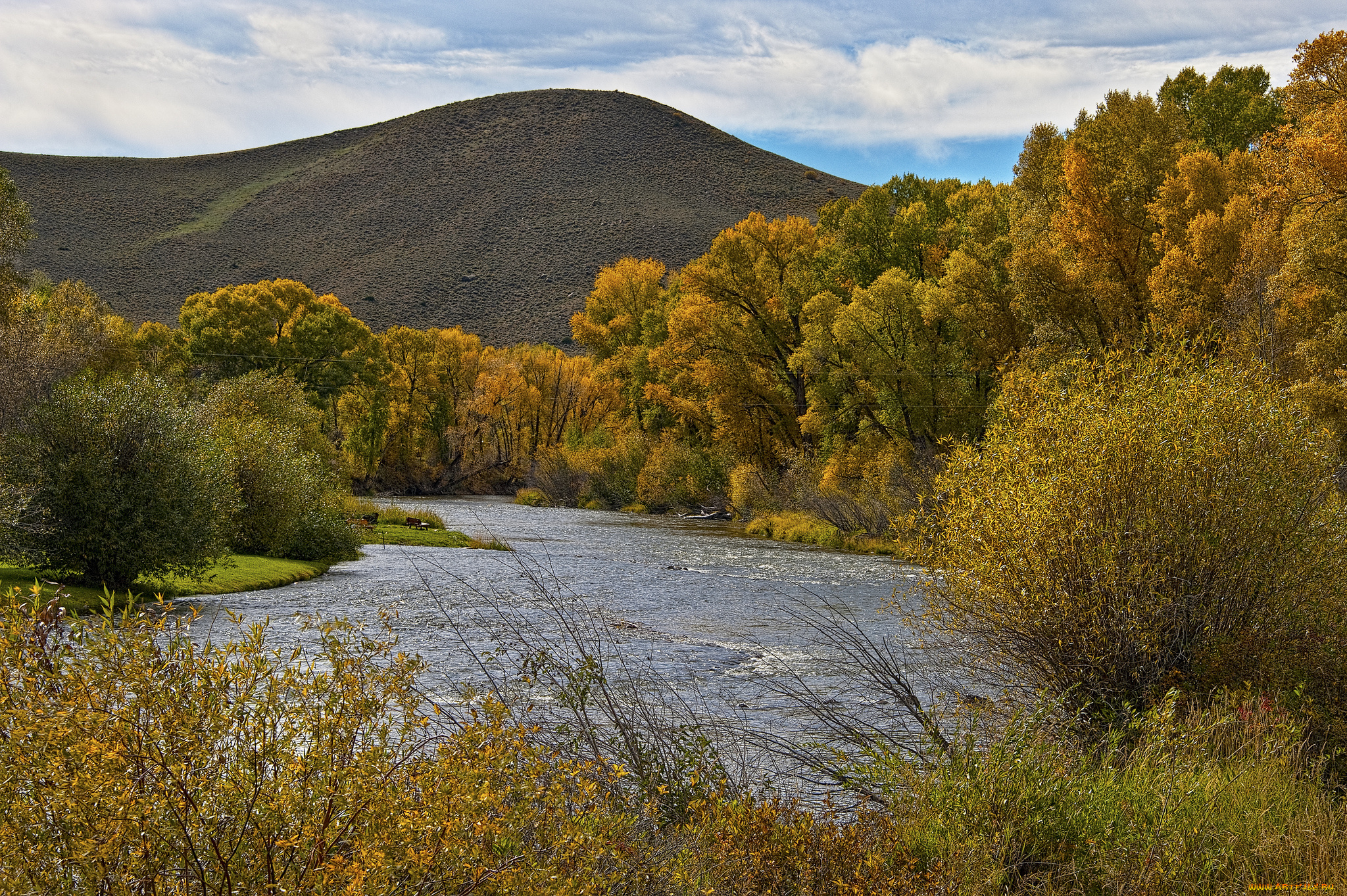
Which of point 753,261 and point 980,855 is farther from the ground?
point 753,261

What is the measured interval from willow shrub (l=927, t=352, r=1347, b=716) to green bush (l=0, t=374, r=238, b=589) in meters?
16.9

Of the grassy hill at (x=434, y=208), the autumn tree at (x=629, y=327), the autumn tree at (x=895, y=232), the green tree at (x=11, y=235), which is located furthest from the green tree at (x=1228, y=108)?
the grassy hill at (x=434, y=208)

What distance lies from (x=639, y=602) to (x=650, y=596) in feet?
3.62

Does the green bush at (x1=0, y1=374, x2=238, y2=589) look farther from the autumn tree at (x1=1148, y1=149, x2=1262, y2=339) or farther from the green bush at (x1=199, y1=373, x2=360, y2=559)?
the autumn tree at (x1=1148, y1=149, x2=1262, y2=339)

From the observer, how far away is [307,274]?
11050 cm

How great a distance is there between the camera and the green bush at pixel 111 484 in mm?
19391

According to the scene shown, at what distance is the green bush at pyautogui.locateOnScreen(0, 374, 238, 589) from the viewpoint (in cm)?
1939

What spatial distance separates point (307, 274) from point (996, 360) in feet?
296

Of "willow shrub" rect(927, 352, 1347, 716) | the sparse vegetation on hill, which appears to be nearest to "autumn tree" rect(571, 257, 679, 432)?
the sparse vegetation on hill

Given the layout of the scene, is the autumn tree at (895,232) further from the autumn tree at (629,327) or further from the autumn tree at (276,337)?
the autumn tree at (276,337)

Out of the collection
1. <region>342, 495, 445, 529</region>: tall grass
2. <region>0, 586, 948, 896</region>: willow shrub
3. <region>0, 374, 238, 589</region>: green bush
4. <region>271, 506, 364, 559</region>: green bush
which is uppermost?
<region>0, 586, 948, 896</region>: willow shrub

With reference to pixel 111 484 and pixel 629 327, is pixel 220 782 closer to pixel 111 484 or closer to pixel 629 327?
pixel 111 484

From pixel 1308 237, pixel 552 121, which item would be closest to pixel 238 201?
pixel 552 121

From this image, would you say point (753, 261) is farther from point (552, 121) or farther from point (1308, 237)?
point (552, 121)
